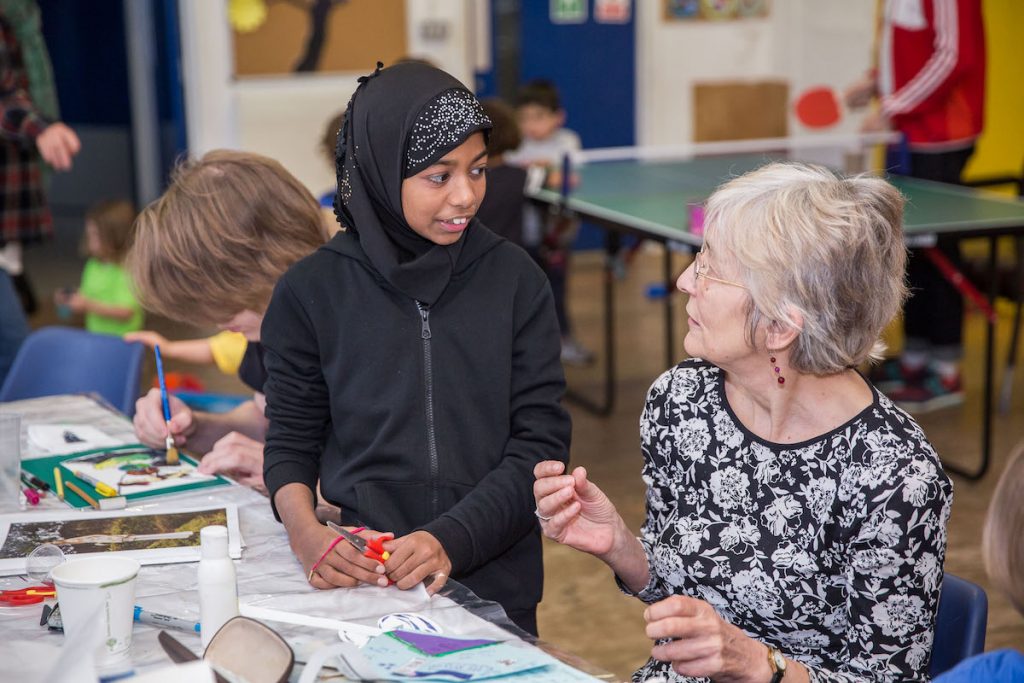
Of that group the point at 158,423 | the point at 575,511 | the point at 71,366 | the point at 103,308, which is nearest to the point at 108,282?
the point at 103,308

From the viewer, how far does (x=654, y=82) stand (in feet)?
29.0

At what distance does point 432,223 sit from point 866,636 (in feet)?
3.01

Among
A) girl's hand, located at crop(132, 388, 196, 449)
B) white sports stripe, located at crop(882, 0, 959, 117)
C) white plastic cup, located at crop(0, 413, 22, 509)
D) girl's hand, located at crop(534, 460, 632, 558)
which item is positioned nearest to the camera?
girl's hand, located at crop(534, 460, 632, 558)

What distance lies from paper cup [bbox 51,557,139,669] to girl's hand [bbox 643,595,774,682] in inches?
25.9

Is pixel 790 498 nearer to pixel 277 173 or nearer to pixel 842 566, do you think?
pixel 842 566

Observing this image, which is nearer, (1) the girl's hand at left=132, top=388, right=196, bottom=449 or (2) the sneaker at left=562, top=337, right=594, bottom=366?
(1) the girl's hand at left=132, top=388, right=196, bottom=449

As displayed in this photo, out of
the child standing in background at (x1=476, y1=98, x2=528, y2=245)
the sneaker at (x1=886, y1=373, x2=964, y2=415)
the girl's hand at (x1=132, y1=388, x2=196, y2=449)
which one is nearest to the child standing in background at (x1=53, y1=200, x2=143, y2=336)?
the child standing in background at (x1=476, y1=98, x2=528, y2=245)

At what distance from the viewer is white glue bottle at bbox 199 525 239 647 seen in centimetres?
160

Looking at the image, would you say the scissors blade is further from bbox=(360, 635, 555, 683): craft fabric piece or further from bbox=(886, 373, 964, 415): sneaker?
bbox=(886, 373, 964, 415): sneaker

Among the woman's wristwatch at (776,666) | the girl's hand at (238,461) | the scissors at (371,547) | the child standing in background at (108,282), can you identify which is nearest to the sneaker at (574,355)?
the child standing in background at (108,282)

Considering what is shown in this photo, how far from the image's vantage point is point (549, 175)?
5781mm

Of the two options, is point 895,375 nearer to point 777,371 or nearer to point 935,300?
point 935,300

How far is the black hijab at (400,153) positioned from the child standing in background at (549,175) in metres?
3.60

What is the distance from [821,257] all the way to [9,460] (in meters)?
1.42
